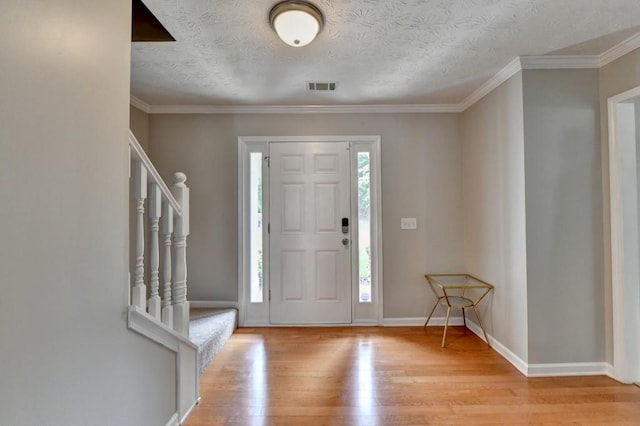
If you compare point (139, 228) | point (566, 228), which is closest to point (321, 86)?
point (139, 228)

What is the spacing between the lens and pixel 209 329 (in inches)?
104

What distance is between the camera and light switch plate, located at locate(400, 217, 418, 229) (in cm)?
333

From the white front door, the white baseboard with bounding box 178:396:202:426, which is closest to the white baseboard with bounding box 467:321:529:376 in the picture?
the white front door

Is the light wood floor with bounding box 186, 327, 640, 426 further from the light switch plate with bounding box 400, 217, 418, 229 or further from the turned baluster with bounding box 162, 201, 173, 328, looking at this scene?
the light switch plate with bounding box 400, 217, 418, 229

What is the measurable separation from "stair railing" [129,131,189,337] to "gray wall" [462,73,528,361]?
2.42 metres

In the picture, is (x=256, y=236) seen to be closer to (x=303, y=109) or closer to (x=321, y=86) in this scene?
(x=303, y=109)

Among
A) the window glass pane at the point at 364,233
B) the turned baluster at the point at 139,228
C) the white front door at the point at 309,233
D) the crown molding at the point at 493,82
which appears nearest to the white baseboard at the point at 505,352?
the window glass pane at the point at 364,233

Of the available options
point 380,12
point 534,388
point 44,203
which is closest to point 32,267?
point 44,203

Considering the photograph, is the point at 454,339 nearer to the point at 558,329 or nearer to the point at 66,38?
the point at 558,329

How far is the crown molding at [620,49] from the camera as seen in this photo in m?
2.03

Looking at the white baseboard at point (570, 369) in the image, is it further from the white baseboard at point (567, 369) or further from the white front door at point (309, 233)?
the white front door at point (309, 233)

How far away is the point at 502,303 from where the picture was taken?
2.62 meters

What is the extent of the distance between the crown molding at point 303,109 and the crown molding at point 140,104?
0.04m

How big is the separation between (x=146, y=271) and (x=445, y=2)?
328 centimetres
